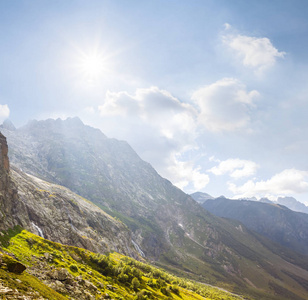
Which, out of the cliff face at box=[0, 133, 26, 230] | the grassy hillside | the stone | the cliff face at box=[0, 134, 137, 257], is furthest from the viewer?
the cliff face at box=[0, 134, 137, 257]

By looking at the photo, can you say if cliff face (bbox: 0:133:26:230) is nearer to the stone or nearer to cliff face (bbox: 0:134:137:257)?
cliff face (bbox: 0:134:137:257)

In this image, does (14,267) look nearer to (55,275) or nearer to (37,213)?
(55,275)

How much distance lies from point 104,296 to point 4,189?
54.2 m

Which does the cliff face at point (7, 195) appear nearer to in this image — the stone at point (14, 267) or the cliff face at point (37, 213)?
the cliff face at point (37, 213)

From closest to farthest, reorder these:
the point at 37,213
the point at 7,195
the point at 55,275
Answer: the point at 55,275
the point at 7,195
the point at 37,213

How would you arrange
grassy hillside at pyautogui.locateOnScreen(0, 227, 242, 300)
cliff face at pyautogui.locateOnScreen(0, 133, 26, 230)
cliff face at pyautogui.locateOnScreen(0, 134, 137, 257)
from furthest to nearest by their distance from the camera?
cliff face at pyautogui.locateOnScreen(0, 134, 137, 257), cliff face at pyautogui.locateOnScreen(0, 133, 26, 230), grassy hillside at pyautogui.locateOnScreen(0, 227, 242, 300)

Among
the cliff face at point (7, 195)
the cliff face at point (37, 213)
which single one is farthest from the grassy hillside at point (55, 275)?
the cliff face at point (7, 195)

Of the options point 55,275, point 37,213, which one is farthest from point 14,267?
point 37,213

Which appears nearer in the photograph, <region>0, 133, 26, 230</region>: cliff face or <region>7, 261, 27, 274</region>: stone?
<region>7, 261, 27, 274</region>: stone

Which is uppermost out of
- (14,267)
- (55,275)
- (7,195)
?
(14,267)

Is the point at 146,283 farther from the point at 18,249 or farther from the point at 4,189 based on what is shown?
the point at 4,189

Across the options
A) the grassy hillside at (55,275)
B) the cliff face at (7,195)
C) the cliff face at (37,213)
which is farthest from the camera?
the cliff face at (37,213)

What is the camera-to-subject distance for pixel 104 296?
31484mm

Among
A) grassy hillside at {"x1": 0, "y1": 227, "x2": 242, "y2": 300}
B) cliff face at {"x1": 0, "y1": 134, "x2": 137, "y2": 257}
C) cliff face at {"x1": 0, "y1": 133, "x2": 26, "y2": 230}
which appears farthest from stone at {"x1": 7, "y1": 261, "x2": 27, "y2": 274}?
cliff face at {"x1": 0, "y1": 133, "x2": 26, "y2": 230}
